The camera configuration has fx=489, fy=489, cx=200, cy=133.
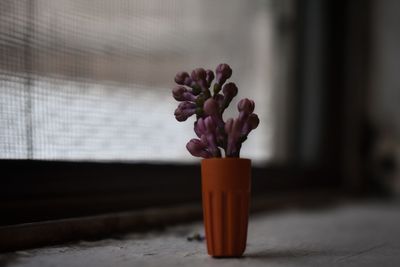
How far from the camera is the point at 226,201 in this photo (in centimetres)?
56

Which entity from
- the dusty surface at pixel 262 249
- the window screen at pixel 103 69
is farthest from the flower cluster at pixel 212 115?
the window screen at pixel 103 69

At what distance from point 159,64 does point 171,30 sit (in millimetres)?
89

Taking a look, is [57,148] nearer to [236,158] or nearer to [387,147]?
[236,158]

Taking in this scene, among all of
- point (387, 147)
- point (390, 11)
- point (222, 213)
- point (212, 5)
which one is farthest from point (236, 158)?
point (390, 11)

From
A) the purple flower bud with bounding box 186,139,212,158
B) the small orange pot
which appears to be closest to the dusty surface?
the small orange pot

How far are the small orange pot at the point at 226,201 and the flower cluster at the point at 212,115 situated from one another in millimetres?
18

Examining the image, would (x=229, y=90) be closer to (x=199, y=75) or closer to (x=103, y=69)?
(x=199, y=75)

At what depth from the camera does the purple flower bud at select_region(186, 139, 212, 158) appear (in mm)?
577

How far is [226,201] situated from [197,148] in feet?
0.23

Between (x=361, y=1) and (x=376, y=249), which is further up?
(x=361, y=1)

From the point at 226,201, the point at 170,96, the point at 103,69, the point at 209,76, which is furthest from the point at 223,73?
the point at 170,96

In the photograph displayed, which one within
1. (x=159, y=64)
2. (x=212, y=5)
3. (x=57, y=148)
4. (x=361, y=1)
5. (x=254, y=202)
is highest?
(x=361, y=1)

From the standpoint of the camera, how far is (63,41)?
77 centimetres

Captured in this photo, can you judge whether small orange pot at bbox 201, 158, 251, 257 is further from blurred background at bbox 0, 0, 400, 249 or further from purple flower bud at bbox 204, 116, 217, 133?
blurred background at bbox 0, 0, 400, 249
